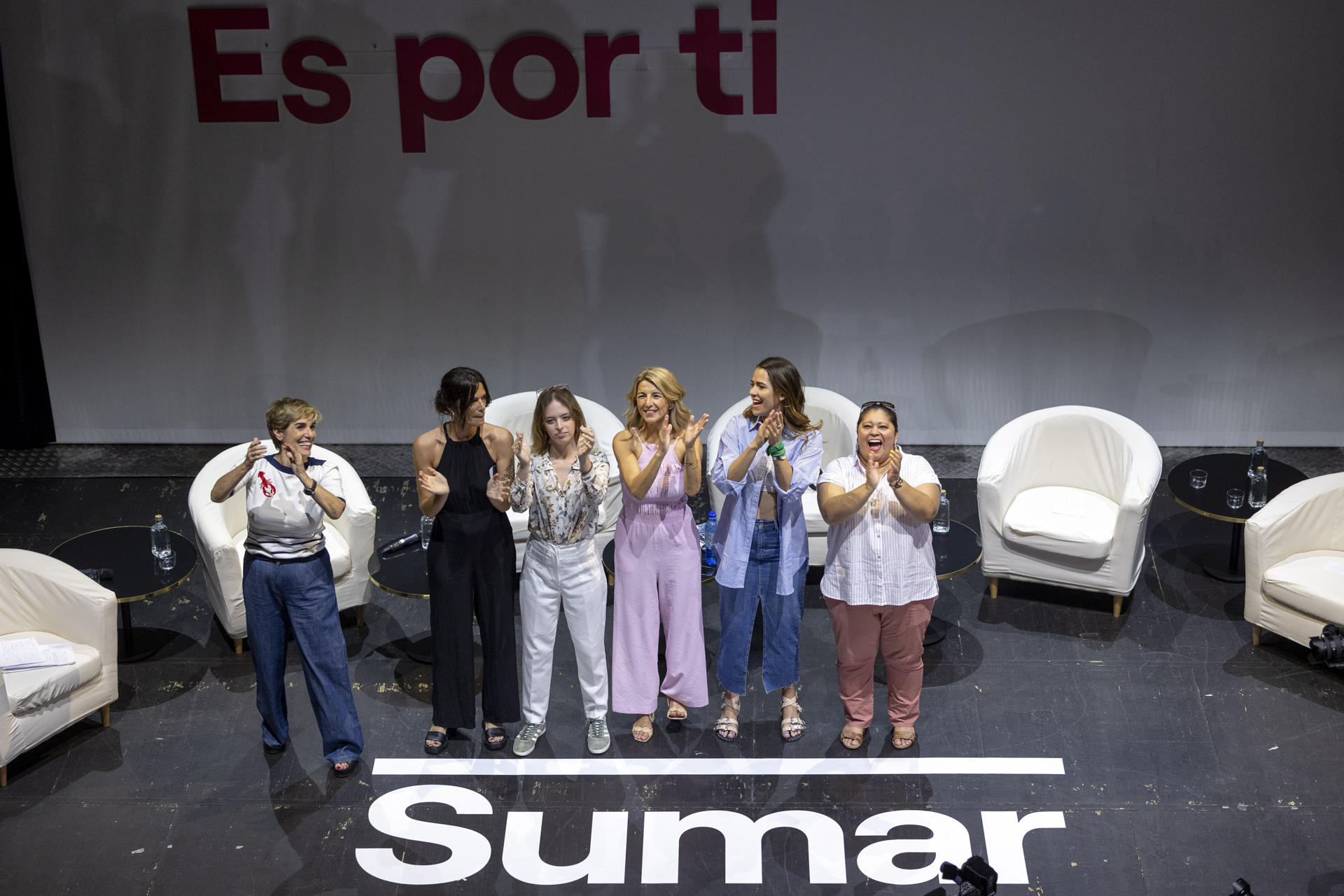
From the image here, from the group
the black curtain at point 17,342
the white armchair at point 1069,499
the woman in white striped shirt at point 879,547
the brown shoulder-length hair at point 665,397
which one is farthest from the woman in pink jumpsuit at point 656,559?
the black curtain at point 17,342

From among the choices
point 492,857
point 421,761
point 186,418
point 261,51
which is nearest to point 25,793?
point 421,761

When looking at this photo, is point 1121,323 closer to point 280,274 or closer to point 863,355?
point 863,355

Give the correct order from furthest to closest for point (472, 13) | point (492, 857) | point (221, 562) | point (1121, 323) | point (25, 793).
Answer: point (1121, 323), point (472, 13), point (221, 562), point (25, 793), point (492, 857)

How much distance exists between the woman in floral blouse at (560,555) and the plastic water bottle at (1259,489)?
361cm

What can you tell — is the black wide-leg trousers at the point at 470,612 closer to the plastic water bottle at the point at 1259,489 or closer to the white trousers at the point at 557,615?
the white trousers at the point at 557,615

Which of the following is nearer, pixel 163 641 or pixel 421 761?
pixel 421 761

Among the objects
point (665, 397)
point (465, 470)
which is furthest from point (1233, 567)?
point (465, 470)

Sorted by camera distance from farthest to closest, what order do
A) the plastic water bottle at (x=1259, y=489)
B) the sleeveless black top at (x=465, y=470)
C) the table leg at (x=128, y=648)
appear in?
the plastic water bottle at (x=1259, y=489) < the table leg at (x=128, y=648) < the sleeveless black top at (x=465, y=470)

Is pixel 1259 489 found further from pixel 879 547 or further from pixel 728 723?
pixel 728 723

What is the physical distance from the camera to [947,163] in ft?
25.7

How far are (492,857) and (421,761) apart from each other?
2.20 feet

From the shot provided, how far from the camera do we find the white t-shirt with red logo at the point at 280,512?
15.5ft

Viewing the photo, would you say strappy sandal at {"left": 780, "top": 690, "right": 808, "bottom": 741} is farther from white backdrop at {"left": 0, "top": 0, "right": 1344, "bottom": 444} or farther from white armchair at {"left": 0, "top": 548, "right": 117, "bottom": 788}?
white backdrop at {"left": 0, "top": 0, "right": 1344, "bottom": 444}

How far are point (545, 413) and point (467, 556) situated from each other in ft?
2.17
